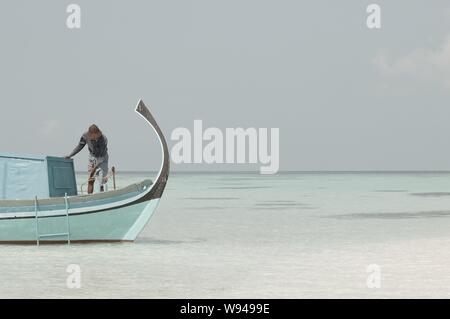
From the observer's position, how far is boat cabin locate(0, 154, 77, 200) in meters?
16.5

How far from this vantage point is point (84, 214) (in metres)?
16.5

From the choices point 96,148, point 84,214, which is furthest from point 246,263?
point 96,148

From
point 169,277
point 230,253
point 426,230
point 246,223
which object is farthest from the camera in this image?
point 246,223

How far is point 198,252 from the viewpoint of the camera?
1712 cm

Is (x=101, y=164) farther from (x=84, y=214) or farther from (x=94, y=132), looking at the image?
(x=84, y=214)

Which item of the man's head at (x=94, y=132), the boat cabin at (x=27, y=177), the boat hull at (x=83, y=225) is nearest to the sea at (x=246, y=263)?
the boat hull at (x=83, y=225)

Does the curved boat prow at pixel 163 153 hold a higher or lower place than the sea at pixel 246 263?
higher

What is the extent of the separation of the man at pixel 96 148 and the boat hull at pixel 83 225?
0.69 meters

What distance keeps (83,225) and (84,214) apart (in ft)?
1.11

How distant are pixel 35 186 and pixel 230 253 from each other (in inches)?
175

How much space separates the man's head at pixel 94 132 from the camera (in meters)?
16.5

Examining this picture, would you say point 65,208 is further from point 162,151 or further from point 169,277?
point 169,277

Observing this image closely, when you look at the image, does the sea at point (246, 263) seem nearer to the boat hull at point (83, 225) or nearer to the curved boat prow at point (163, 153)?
the boat hull at point (83, 225)
